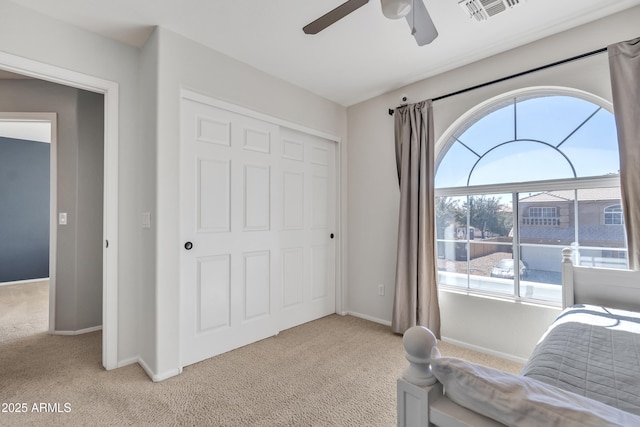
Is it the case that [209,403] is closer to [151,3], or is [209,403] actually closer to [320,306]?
[320,306]

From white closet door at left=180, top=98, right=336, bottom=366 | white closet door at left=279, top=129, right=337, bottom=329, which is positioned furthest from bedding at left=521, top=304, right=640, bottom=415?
white closet door at left=279, top=129, right=337, bottom=329

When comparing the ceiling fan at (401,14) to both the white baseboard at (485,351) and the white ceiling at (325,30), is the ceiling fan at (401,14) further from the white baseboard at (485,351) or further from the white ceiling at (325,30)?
the white baseboard at (485,351)

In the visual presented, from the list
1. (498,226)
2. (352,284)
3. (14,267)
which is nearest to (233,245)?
(352,284)

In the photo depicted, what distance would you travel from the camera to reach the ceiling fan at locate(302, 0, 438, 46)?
4.44 feet

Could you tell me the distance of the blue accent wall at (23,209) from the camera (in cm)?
490

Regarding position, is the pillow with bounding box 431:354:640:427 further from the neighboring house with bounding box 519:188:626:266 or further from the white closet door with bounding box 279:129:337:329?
the white closet door with bounding box 279:129:337:329

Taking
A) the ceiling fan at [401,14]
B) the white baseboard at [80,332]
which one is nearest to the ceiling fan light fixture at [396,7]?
the ceiling fan at [401,14]

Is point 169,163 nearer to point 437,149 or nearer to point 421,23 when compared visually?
point 421,23

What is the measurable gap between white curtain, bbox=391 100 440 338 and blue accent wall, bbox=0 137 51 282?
5.98m

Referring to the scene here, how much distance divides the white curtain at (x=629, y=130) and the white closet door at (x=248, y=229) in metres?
2.42

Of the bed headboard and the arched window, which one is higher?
the arched window

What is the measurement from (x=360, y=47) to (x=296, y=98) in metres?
0.91

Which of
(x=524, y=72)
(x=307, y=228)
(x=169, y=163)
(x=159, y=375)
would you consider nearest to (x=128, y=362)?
(x=159, y=375)

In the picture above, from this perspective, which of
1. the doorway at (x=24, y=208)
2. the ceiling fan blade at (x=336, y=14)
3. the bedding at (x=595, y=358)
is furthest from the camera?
the doorway at (x=24, y=208)
